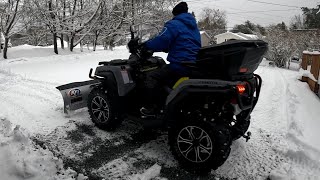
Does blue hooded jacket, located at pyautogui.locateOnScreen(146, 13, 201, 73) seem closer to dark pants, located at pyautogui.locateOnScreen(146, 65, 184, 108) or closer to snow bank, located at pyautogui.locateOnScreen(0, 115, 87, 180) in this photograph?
dark pants, located at pyautogui.locateOnScreen(146, 65, 184, 108)

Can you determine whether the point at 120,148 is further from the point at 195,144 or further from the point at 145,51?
the point at 145,51

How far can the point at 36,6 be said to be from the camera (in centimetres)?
2005

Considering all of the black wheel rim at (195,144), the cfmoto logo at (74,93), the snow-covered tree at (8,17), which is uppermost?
the snow-covered tree at (8,17)

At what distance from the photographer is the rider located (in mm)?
3490

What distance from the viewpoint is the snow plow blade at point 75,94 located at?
4.76 m

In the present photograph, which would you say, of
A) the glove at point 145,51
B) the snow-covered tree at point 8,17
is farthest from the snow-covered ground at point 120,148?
the snow-covered tree at point 8,17

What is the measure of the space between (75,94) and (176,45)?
2151 millimetres

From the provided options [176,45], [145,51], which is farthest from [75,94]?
[176,45]

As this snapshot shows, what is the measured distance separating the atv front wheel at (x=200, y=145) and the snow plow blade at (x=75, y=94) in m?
1.96

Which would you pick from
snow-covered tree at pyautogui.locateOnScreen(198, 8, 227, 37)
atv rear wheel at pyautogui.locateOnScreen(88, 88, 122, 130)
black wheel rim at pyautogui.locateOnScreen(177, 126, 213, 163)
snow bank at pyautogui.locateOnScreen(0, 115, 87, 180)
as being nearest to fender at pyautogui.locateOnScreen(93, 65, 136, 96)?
atv rear wheel at pyautogui.locateOnScreen(88, 88, 122, 130)

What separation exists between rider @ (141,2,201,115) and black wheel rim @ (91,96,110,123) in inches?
37.2

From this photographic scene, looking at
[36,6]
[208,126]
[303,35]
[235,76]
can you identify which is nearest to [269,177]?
[208,126]

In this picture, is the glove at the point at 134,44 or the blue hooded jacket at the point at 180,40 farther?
the glove at the point at 134,44

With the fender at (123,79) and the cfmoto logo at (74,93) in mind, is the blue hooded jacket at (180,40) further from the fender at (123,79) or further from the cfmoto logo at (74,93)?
the cfmoto logo at (74,93)
